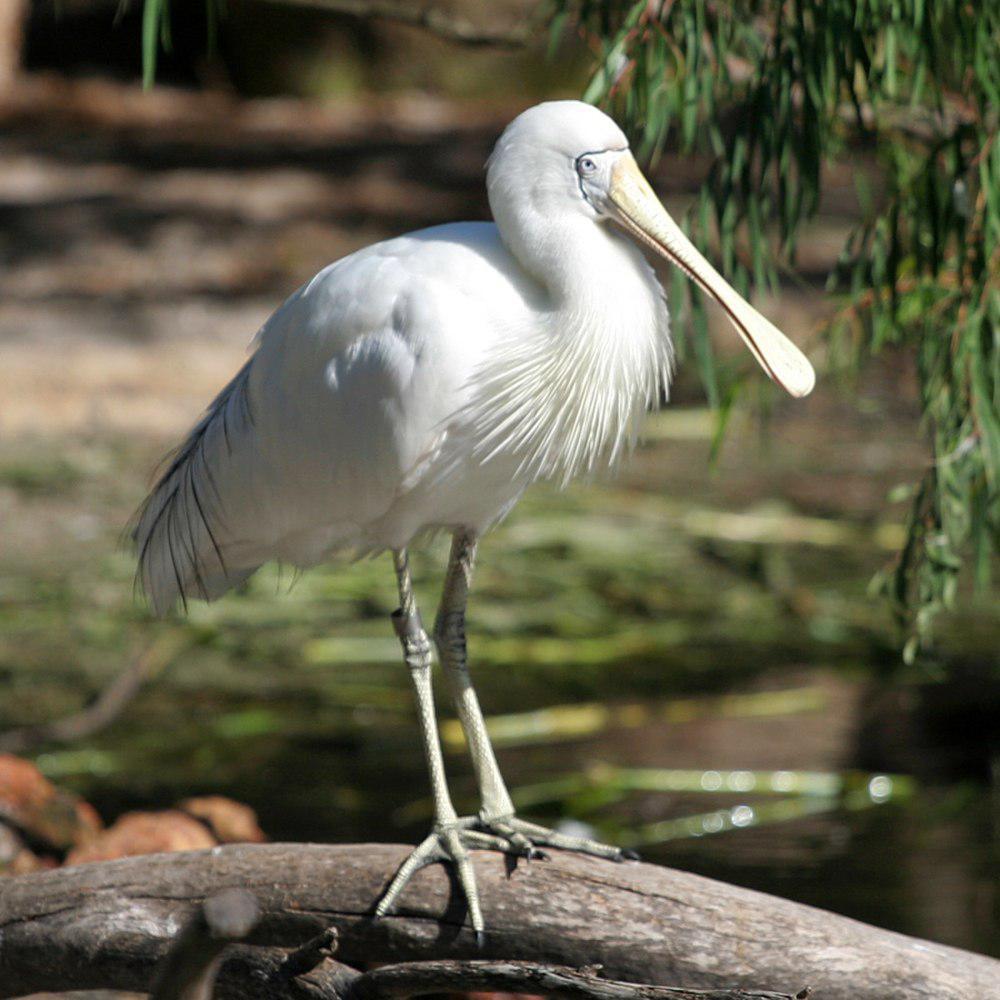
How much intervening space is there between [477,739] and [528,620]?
8.66 ft

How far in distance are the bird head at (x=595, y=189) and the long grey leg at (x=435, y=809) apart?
0.70m

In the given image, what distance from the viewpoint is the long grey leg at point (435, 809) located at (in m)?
2.74

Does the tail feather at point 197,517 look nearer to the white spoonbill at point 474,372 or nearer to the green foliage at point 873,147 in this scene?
the white spoonbill at point 474,372

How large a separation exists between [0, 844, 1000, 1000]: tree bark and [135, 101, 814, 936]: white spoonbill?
0.06 meters

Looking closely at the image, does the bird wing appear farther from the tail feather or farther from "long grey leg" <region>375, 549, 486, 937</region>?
"long grey leg" <region>375, 549, 486, 937</region>

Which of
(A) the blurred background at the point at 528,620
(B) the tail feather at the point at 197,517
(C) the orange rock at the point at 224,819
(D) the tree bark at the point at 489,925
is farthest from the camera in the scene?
(A) the blurred background at the point at 528,620

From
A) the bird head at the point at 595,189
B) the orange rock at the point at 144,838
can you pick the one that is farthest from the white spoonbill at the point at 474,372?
the orange rock at the point at 144,838

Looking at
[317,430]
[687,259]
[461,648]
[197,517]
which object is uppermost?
[687,259]

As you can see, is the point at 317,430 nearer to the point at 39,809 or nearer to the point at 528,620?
the point at 39,809

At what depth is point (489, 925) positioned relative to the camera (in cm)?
272

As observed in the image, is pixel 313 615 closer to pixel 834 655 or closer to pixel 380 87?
pixel 834 655

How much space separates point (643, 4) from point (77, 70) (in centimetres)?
1040

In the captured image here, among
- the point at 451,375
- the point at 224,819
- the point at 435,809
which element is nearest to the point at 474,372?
the point at 451,375

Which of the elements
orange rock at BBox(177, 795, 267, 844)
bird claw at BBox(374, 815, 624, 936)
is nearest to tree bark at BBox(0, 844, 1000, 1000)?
bird claw at BBox(374, 815, 624, 936)
